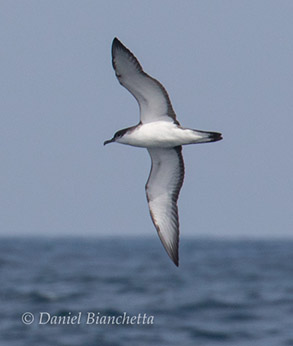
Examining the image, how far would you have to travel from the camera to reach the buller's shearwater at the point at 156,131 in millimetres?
18359

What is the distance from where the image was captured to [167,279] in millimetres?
67688

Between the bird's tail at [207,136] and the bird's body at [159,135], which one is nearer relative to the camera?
the bird's tail at [207,136]

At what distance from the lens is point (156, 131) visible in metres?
18.8

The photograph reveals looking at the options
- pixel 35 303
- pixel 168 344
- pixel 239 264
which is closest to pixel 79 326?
pixel 168 344

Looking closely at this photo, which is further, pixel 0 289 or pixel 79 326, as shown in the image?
pixel 0 289

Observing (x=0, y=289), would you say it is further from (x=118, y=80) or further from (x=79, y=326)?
(x=118, y=80)

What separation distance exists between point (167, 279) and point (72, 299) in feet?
58.2

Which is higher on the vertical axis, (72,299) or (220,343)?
(72,299)

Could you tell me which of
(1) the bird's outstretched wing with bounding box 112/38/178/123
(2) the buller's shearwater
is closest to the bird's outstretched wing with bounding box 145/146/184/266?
(2) the buller's shearwater

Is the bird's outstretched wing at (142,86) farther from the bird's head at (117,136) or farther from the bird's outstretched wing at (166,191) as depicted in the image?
the bird's outstretched wing at (166,191)

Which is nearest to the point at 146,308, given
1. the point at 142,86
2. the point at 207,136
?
the point at 142,86

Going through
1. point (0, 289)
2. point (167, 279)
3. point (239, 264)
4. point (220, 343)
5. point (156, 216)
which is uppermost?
point (239, 264)

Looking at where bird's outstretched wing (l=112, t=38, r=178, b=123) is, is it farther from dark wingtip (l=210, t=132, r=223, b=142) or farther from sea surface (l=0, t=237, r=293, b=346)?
sea surface (l=0, t=237, r=293, b=346)

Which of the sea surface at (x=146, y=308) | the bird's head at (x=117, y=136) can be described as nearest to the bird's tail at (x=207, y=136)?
the bird's head at (x=117, y=136)
